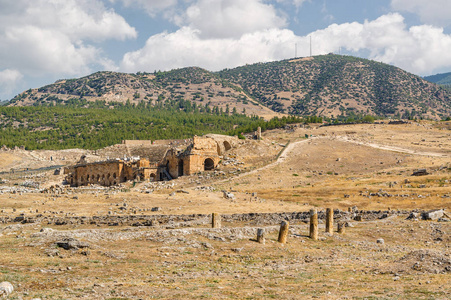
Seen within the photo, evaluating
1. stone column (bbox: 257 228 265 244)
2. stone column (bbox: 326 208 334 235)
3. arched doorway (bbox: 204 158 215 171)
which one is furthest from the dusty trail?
stone column (bbox: 257 228 265 244)

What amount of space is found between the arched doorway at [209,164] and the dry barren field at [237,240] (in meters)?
4.42

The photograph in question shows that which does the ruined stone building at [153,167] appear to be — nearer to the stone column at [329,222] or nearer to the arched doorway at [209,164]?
the arched doorway at [209,164]

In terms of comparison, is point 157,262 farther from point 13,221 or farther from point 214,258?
point 13,221

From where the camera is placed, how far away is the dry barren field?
38.9 feet

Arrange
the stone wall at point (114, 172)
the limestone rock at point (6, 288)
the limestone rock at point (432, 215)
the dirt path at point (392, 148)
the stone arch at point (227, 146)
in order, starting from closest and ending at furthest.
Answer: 1. the limestone rock at point (6, 288)
2. the limestone rock at point (432, 215)
3. the stone wall at point (114, 172)
4. the dirt path at point (392, 148)
5. the stone arch at point (227, 146)

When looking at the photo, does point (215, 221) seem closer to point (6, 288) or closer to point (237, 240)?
point (237, 240)

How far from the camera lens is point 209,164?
5838cm

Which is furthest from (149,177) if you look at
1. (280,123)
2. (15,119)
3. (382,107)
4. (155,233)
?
(382,107)

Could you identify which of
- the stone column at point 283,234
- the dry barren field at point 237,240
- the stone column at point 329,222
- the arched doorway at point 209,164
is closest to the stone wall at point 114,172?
the dry barren field at point 237,240

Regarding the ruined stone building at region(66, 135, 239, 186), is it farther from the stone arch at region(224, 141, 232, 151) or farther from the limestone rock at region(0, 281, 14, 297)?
the limestone rock at region(0, 281, 14, 297)

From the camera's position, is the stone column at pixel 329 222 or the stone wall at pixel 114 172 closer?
the stone column at pixel 329 222

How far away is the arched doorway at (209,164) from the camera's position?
57594mm

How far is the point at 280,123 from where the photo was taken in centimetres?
9950

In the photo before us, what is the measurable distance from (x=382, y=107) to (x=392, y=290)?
179784 millimetres
